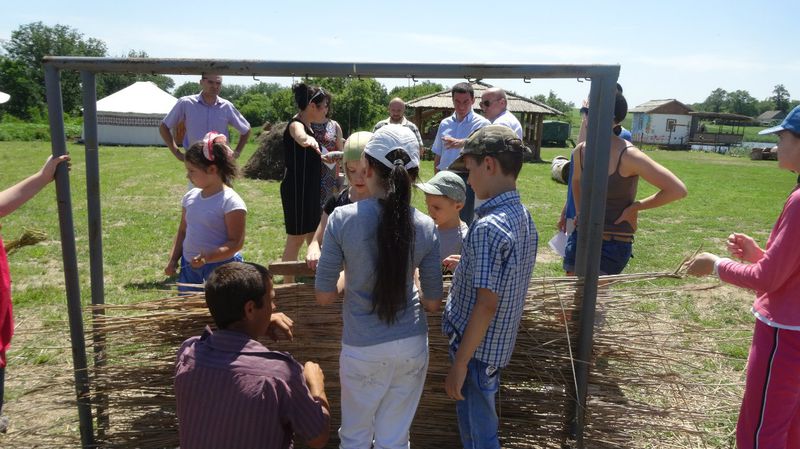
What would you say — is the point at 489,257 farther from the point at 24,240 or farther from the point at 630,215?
the point at 24,240

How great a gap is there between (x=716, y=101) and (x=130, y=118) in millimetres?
109236

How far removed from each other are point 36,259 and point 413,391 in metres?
6.13

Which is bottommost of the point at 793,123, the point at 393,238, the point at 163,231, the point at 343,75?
the point at 163,231

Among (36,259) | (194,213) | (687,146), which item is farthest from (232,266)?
(687,146)

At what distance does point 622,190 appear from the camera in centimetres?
361

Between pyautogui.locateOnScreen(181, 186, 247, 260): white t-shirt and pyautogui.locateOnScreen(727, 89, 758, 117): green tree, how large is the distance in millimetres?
107808

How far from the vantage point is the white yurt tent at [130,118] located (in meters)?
30.8

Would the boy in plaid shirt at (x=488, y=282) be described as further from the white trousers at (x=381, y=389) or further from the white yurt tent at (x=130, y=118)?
the white yurt tent at (x=130, y=118)

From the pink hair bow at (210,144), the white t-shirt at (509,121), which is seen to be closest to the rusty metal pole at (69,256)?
the pink hair bow at (210,144)

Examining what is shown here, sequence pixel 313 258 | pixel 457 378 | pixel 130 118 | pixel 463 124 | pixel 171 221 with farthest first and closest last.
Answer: pixel 130 118 → pixel 171 221 → pixel 463 124 → pixel 313 258 → pixel 457 378

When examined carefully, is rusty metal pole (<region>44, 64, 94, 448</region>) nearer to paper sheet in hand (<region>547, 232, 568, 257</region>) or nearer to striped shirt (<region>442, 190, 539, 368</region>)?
striped shirt (<region>442, 190, 539, 368</region>)

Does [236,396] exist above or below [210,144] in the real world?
below

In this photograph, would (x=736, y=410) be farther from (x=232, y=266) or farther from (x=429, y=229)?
(x=232, y=266)

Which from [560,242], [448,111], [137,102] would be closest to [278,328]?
[560,242]
